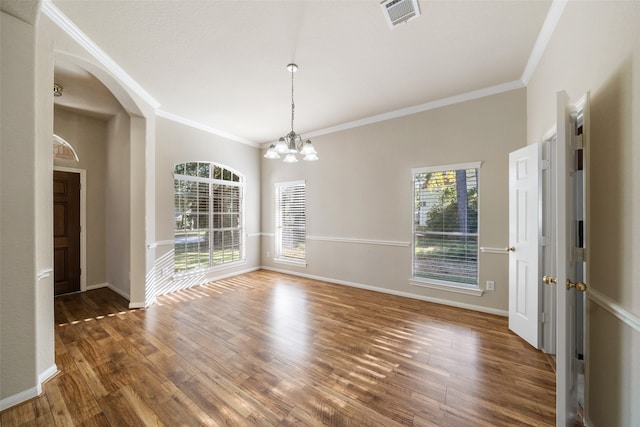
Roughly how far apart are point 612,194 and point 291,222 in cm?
480

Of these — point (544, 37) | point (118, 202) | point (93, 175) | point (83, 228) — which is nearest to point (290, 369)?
point (544, 37)

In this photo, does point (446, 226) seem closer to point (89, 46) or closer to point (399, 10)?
point (399, 10)

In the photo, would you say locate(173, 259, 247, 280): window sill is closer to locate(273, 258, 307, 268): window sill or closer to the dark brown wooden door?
locate(273, 258, 307, 268): window sill

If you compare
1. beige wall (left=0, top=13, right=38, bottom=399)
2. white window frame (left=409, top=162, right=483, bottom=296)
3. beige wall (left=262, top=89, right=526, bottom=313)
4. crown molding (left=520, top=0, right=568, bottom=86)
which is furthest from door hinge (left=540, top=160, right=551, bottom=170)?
beige wall (left=0, top=13, right=38, bottom=399)

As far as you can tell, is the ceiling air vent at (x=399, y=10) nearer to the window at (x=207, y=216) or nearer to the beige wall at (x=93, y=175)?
the window at (x=207, y=216)

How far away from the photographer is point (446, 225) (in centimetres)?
365

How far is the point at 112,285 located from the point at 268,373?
13.7 feet

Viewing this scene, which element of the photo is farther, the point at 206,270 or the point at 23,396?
the point at 206,270

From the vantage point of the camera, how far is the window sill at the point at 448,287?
340 centimetres

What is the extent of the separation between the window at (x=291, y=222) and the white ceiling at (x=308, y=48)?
6.82 ft

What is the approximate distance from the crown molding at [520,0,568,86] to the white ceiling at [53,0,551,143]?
5 centimetres

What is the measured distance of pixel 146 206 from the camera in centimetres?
356

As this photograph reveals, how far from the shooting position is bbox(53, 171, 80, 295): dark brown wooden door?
412cm

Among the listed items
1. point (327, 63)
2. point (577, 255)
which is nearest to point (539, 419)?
point (577, 255)
